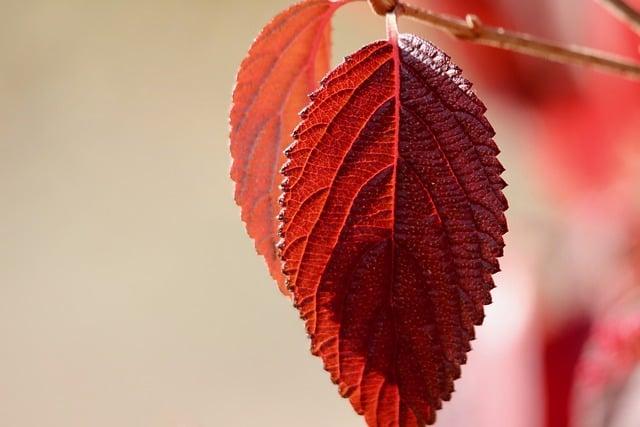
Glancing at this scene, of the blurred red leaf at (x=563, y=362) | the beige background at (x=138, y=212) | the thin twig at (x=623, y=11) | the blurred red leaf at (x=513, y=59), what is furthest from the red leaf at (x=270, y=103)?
the beige background at (x=138, y=212)

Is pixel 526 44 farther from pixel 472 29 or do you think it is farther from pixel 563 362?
pixel 563 362

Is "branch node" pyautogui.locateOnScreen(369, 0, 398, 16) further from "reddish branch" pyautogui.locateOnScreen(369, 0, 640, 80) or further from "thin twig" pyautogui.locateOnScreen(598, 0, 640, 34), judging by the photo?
"thin twig" pyautogui.locateOnScreen(598, 0, 640, 34)

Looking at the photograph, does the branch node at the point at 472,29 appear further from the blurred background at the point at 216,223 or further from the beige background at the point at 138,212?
the beige background at the point at 138,212

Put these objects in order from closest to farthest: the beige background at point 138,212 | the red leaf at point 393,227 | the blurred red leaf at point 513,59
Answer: the red leaf at point 393,227 < the blurred red leaf at point 513,59 < the beige background at point 138,212

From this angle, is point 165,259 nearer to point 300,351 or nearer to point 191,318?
point 191,318

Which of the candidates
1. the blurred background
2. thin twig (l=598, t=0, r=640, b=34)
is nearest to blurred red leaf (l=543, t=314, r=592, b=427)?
the blurred background

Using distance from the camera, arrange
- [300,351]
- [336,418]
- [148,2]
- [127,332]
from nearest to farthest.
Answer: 1. [336,418]
2. [300,351]
3. [127,332]
4. [148,2]

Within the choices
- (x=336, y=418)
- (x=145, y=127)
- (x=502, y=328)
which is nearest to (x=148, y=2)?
(x=145, y=127)
